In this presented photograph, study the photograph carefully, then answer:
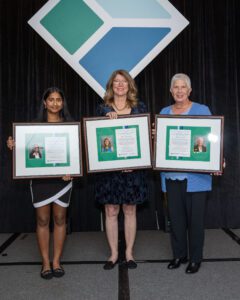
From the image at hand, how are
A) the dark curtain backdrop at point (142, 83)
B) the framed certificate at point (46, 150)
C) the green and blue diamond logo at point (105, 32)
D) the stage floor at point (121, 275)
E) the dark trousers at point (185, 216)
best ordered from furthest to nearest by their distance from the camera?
the dark curtain backdrop at point (142, 83)
the green and blue diamond logo at point (105, 32)
the dark trousers at point (185, 216)
the framed certificate at point (46, 150)
the stage floor at point (121, 275)

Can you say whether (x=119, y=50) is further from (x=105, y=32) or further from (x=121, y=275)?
(x=121, y=275)

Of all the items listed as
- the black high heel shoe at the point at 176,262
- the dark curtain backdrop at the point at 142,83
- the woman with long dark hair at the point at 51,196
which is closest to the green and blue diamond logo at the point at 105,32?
the dark curtain backdrop at the point at 142,83

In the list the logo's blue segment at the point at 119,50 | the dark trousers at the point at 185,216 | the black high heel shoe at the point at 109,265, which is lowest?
the black high heel shoe at the point at 109,265

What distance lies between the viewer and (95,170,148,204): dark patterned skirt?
254 cm

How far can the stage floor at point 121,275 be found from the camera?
7.02 ft

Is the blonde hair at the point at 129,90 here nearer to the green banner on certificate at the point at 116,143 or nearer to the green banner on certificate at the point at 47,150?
the green banner on certificate at the point at 116,143

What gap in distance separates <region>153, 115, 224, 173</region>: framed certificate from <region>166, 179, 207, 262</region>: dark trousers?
16 cm

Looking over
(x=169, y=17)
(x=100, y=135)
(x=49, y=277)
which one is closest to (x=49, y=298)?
(x=49, y=277)

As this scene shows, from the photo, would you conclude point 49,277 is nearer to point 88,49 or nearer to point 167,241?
point 167,241

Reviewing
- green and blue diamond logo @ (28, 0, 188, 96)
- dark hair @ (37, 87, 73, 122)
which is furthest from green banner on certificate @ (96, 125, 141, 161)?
green and blue diamond logo @ (28, 0, 188, 96)

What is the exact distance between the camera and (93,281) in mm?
2344

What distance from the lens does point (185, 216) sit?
8.50 ft

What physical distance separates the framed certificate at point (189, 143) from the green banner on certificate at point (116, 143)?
146 millimetres

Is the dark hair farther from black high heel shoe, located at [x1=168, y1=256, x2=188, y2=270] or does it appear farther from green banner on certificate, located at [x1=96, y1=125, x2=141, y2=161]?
black high heel shoe, located at [x1=168, y1=256, x2=188, y2=270]
